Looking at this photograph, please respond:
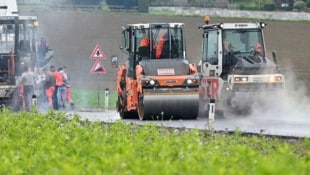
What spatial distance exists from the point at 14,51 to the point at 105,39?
2283 cm

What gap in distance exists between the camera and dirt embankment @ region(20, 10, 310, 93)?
1898 inches

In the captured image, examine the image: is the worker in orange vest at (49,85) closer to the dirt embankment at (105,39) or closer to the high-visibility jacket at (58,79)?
the high-visibility jacket at (58,79)

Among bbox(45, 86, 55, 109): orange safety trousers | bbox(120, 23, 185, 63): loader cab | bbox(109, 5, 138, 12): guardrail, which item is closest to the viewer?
bbox(120, 23, 185, 63): loader cab

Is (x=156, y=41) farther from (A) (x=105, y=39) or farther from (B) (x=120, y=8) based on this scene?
(B) (x=120, y=8)

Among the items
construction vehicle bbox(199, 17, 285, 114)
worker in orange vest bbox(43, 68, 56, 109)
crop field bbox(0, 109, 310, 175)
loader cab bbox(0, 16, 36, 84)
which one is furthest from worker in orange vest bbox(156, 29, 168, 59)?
worker in orange vest bbox(43, 68, 56, 109)

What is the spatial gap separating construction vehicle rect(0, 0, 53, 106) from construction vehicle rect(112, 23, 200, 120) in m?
6.44

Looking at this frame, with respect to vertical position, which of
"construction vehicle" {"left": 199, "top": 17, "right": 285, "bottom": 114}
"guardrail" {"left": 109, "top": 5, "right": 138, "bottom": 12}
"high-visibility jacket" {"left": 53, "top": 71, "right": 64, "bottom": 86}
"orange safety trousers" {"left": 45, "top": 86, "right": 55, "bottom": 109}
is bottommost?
"orange safety trousers" {"left": 45, "top": 86, "right": 55, "bottom": 109}

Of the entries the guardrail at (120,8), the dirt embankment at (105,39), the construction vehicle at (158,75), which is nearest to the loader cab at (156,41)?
the construction vehicle at (158,75)

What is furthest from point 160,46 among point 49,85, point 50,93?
point 50,93

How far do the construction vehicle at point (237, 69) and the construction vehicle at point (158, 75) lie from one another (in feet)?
4.52

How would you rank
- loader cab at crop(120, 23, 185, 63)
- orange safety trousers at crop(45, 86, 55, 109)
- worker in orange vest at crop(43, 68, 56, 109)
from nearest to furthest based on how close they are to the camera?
1. loader cab at crop(120, 23, 185, 63)
2. worker in orange vest at crop(43, 68, 56, 109)
3. orange safety trousers at crop(45, 86, 55, 109)

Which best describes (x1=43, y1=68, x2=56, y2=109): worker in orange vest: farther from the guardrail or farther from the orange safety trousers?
the guardrail

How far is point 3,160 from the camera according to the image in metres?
14.2

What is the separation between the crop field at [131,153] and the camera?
1093 centimetres
